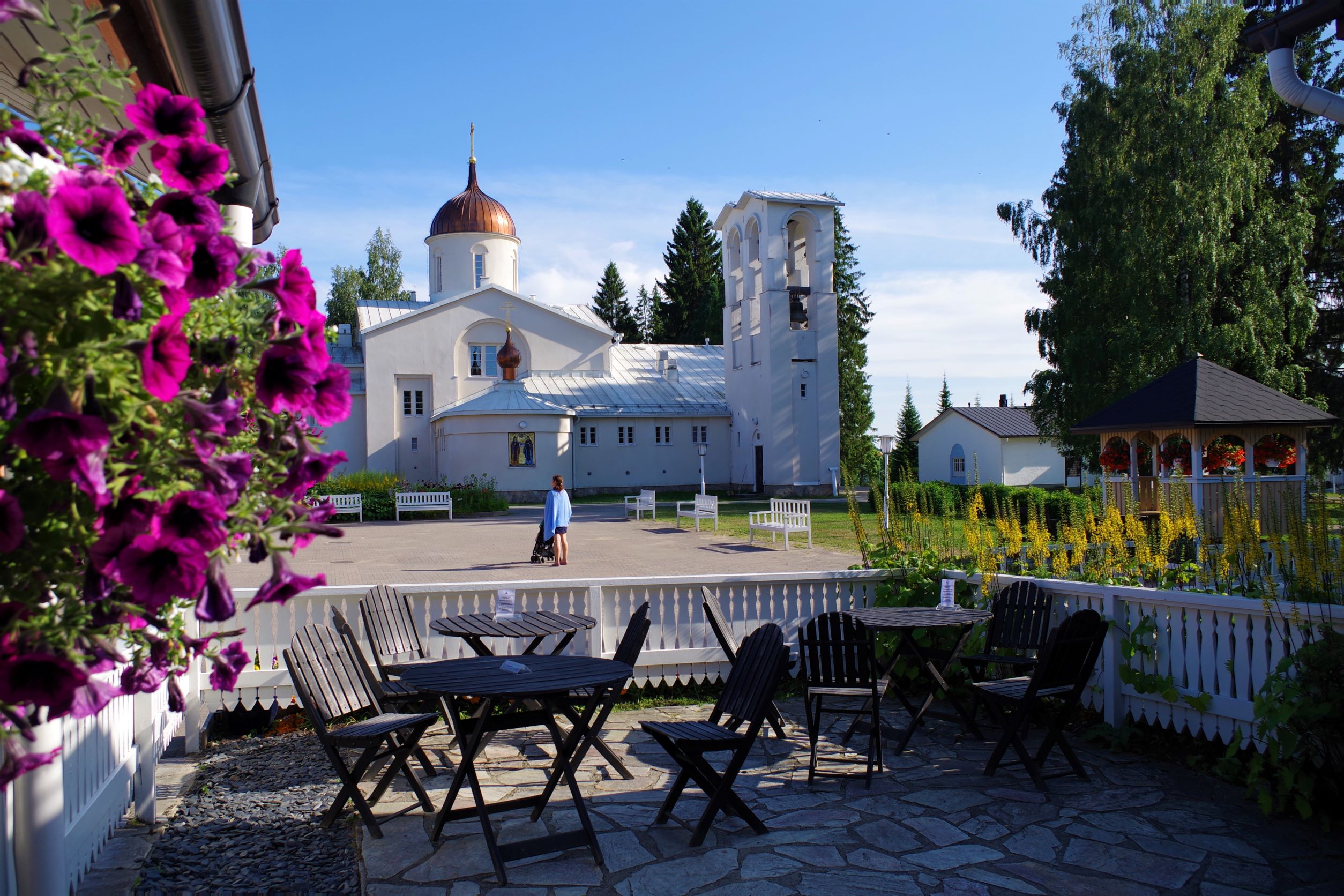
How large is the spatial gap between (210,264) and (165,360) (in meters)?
0.21

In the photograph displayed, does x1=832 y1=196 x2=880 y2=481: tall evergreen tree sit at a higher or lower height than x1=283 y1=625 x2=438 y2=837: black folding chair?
higher

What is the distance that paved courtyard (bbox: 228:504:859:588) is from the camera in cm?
1565

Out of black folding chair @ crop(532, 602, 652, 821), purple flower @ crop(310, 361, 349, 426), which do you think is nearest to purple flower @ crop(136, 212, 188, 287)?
purple flower @ crop(310, 361, 349, 426)

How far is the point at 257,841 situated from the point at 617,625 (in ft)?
11.3

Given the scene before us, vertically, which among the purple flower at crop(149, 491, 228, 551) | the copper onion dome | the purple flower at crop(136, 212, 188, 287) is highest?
the copper onion dome

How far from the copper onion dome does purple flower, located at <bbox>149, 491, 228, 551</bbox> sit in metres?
44.4

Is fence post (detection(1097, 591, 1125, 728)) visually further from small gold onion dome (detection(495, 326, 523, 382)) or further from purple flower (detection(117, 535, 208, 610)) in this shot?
small gold onion dome (detection(495, 326, 523, 382))

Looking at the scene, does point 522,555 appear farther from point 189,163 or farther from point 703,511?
point 189,163

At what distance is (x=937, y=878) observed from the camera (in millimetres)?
4574

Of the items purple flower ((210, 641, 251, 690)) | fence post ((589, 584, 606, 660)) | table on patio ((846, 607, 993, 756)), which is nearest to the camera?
purple flower ((210, 641, 251, 690))

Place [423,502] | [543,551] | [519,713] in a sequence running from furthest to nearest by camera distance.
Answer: [423,502] < [543,551] < [519,713]

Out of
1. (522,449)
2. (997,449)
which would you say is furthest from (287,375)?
(997,449)

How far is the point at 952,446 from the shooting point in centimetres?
5053

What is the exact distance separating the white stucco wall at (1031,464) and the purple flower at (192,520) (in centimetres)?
4792
